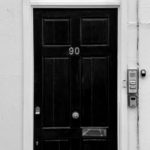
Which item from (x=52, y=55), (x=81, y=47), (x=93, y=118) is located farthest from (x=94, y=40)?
(x=93, y=118)

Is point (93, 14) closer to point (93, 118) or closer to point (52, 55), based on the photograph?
point (52, 55)

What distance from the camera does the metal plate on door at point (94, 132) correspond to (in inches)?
236

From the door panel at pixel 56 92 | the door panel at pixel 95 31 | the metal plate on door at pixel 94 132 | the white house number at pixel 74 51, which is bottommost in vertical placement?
the metal plate on door at pixel 94 132

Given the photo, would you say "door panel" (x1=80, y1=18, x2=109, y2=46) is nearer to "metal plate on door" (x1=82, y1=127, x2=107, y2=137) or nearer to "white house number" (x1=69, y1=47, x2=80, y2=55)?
"white house number" (x1=69, y1=47, x2=80, y2=55)

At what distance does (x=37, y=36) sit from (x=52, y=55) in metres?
0.33

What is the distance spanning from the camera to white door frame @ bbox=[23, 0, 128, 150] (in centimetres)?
584

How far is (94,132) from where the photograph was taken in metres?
6.01

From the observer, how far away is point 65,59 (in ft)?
19.7
